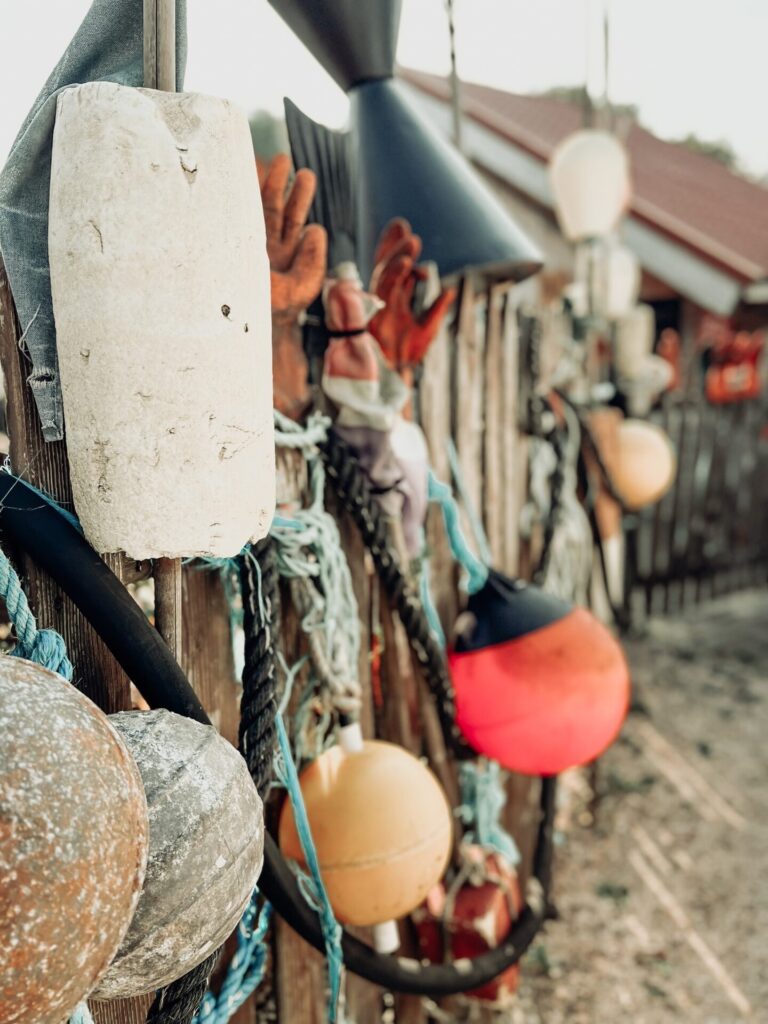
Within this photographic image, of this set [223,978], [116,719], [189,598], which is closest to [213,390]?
[116,719]

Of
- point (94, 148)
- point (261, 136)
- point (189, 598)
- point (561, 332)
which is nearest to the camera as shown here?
point (94, 148)

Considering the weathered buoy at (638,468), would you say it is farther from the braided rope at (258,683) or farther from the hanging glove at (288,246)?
the braided rope at (258,683)

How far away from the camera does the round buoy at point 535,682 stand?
1876 mm

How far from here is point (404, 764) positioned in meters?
1.52

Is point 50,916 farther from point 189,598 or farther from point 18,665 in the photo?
point 189,598

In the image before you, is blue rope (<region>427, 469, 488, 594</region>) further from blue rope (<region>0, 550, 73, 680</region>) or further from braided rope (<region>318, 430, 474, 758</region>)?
blue rope (<region>0, 550, 73, 680</region>)

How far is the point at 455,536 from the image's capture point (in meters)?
2.02

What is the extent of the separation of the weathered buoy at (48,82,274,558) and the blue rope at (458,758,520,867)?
150cm

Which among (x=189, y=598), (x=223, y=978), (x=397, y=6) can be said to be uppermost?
(x=397, y=6)

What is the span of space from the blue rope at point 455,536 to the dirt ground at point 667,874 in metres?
1.62

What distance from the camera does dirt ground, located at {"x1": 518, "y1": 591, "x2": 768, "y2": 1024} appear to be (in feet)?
9.14

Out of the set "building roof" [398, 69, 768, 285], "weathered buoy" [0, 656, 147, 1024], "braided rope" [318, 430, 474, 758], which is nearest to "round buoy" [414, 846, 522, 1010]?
"braided rope" [318, 430, 474, 758]

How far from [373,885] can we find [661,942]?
2.12 m

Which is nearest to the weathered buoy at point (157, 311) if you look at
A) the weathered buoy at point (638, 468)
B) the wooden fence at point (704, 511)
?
the weathered buoy at point (638, 468)
